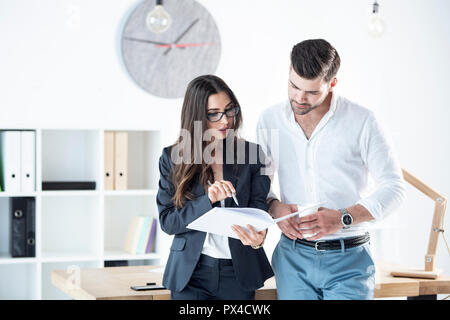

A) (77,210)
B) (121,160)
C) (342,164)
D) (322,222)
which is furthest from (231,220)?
(77,210)

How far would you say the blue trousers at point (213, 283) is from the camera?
88.9 inches

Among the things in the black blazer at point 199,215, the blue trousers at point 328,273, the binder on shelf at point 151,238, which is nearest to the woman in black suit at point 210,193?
the black blazer at point 199,215

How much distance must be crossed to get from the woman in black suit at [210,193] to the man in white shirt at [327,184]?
0.11 meters

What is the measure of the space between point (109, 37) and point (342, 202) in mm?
2436

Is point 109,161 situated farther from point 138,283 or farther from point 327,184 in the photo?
point 327,184

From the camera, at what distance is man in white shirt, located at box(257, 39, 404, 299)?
2277 millimetres

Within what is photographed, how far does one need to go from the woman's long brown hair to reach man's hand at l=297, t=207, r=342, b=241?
389 millimetres

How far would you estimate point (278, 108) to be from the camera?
8.25ft

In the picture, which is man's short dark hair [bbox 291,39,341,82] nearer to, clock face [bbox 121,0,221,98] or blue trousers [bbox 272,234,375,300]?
blue trousers [bbox 272,234,375,300]

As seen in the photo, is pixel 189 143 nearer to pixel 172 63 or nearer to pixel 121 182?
pixel 121 182

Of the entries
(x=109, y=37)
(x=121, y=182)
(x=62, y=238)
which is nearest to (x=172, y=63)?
(x=109, y=37)

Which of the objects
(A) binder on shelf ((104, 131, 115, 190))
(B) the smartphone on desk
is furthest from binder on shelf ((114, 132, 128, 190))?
(B) the smartphone on desk

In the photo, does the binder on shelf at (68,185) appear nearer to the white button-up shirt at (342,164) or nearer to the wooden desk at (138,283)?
the wooden desk at (138,283)

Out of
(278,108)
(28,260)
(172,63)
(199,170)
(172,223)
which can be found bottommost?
(28,260)
